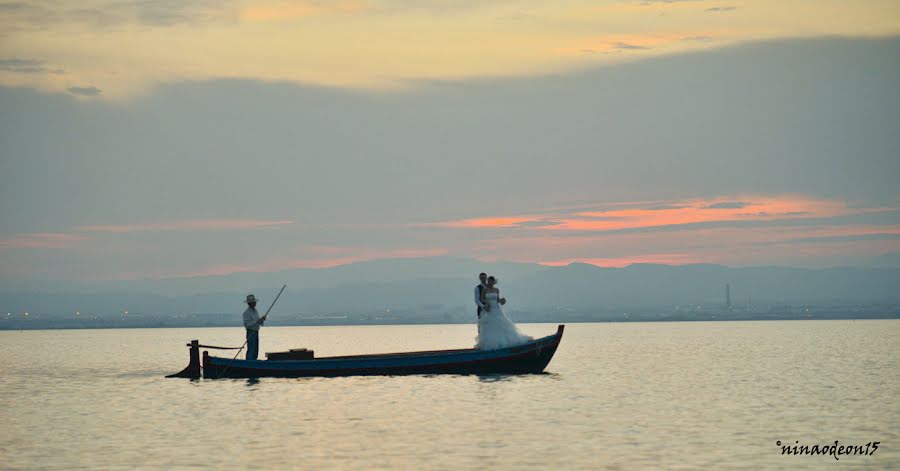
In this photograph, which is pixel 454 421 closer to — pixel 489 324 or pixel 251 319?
pixel 489 324

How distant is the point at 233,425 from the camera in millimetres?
33125

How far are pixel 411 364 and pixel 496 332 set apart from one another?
3962 mm

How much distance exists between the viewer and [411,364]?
46.7 m

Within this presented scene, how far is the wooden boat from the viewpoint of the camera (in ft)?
150

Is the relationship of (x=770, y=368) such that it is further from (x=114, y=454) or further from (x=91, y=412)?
(x=114, y=454)

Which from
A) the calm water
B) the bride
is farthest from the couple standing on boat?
the calm water

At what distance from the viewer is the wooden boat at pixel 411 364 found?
4581 centimetres

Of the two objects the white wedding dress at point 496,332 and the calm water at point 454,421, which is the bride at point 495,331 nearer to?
the white wedding dress at point 496,332

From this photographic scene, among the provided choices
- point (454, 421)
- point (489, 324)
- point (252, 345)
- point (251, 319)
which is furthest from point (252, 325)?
point (454, 421)

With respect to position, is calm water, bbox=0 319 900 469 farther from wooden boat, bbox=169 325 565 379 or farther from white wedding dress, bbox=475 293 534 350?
white wedding dress, bbox=475 293 534 350

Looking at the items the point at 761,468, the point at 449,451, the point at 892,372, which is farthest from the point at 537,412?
the point at 892,372

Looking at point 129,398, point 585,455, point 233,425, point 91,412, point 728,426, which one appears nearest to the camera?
point 585,455

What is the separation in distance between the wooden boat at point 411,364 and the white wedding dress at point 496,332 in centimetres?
24

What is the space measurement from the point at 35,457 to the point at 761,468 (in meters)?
16.8
